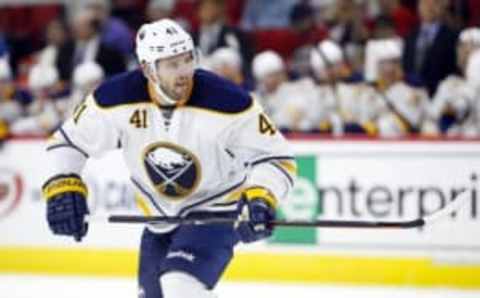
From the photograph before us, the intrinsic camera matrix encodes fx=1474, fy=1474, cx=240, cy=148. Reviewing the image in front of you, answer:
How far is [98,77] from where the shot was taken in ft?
27.3

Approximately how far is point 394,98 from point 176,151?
302 cm

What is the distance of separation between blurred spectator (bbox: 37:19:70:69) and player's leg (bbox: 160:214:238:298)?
4.36m

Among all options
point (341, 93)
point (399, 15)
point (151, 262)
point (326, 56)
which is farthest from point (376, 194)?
point (151, 262)

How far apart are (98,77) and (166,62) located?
146 inches

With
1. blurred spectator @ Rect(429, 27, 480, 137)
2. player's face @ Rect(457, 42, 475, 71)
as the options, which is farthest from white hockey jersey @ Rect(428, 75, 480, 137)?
player's face @ Rect(457, 42, 475, 71)

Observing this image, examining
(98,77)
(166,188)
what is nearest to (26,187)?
(98,77)

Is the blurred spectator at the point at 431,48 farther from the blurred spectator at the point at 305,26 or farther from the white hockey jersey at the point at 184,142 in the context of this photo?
the white hockey jersey at the point at 184,142

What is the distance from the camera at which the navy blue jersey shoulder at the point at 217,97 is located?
4.77 meters

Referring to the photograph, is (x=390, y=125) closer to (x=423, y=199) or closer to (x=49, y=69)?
(x=423, y=199)

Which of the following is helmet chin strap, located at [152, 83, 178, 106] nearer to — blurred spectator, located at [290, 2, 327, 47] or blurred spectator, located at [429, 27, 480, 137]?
blurred spectator, located at [429, 27, 480, 137]

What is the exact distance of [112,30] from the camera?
8.91 m

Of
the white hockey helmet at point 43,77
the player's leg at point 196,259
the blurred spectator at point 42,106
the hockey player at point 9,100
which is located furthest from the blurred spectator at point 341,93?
the player's leg at point 196,259

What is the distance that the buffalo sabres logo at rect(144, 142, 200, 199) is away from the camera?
188 inches

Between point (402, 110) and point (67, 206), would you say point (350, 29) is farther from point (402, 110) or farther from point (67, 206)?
point (67, 206)
